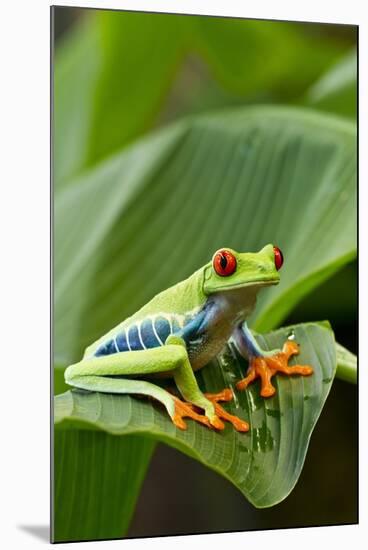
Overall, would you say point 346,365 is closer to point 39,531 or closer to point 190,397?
point 190,397

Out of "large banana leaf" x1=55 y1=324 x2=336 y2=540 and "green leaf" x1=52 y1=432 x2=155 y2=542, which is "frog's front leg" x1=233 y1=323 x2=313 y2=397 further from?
"green leaf" x1=52 y1=432 x2=155 y2=542

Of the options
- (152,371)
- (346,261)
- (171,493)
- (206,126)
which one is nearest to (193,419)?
(152,371)

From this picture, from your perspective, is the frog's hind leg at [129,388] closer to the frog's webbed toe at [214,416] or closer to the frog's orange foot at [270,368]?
the frog's webbed toe at [214,416]

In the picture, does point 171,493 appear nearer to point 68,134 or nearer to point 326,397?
point 326,397

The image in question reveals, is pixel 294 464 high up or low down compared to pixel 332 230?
down

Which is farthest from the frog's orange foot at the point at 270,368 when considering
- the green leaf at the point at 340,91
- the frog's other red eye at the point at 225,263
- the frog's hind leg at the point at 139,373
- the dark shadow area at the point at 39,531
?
the green leaf at the point at 340,91
